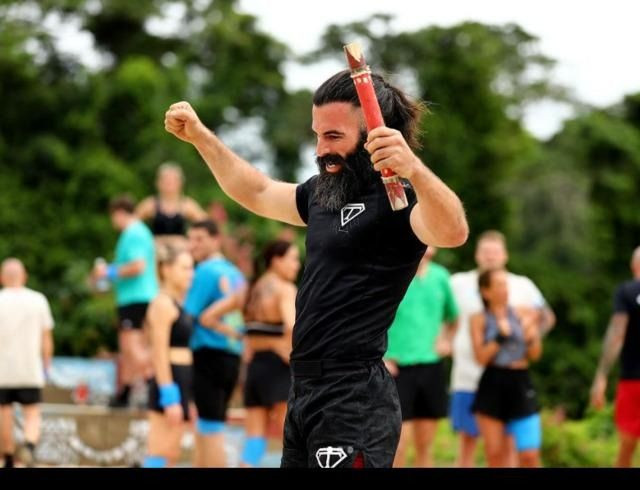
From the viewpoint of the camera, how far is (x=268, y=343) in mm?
10703

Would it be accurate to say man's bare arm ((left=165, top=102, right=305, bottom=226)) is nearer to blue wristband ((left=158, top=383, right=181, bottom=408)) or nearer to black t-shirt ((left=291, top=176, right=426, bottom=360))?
black t-shirt ((left=291, top=176, right=426, bottom=360))

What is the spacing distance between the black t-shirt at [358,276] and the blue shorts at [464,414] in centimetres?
675

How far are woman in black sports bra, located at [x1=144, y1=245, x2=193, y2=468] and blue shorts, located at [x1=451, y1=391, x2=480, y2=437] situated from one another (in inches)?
100

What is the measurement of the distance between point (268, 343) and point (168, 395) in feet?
4.46

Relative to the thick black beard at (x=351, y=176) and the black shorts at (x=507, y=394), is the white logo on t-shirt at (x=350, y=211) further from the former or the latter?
the black shorts at (x=507, y=394)

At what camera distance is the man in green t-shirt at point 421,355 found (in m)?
10.7

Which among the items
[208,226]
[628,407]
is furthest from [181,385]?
[628,407]

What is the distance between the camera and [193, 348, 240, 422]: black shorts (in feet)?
34.7

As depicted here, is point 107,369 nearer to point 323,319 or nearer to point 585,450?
point 585,450

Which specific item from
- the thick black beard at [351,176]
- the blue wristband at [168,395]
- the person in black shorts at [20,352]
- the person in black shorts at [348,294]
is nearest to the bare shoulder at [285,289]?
→ the blue wristband at [168,395]

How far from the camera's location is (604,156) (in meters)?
34.6

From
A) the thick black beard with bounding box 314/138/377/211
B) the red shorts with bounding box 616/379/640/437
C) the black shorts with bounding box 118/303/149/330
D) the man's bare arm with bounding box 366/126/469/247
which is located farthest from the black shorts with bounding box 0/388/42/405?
the man's bare arm with bounding box 366/126/469/247

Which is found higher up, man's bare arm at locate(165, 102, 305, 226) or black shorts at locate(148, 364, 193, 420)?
man's bare arm at locate(165, 102, 305, 226)

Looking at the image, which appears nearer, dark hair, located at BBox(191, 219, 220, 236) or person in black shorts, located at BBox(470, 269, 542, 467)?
person in black shorts, located at BBox(470, 269, 542, 467)
